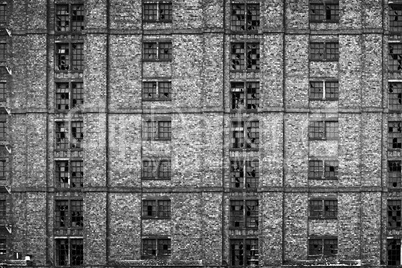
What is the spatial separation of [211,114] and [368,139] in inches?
486

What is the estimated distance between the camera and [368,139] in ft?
242

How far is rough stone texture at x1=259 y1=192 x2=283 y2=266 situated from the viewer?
73250mm

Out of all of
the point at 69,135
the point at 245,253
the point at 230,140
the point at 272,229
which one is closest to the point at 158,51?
the point at 230,140

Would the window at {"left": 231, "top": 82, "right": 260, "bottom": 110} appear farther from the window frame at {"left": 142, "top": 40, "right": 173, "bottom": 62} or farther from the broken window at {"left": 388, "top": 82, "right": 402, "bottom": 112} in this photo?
the broken window at {"left": 388, "top": 82, "right": 402, "bottom": 112}

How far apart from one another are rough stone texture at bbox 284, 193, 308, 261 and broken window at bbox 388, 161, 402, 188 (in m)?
6.91

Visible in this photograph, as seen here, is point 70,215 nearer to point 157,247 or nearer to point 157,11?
point 157,247

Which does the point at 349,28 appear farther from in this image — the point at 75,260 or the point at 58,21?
the point at 75,260

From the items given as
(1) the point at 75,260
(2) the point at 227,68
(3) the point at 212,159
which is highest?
(2) the point at 227,68

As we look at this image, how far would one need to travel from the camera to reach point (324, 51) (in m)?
74.1

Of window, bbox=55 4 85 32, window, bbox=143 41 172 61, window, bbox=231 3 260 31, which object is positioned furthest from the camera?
window, bbox=55 4 85 32

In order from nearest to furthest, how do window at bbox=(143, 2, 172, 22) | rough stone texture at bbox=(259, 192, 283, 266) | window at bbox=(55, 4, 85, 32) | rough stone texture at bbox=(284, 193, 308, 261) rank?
1. rough stone texture at bbox=(259, 192, 283, 266)
2. rough stone texture at bbox=(284, 193, 308, 261)
3. window at bbox=(143, 2, 172, 22)
4. window at bbox=(55, 4, 85, 32)

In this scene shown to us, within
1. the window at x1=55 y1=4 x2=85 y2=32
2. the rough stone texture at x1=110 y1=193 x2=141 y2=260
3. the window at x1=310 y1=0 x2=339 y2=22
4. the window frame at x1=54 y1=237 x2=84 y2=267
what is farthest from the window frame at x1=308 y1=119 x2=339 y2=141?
the window frame at x1=54 y1=237 x2=84 y2=267

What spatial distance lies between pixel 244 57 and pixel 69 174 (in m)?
16.7

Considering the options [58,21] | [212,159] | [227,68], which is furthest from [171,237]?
[58,21]
